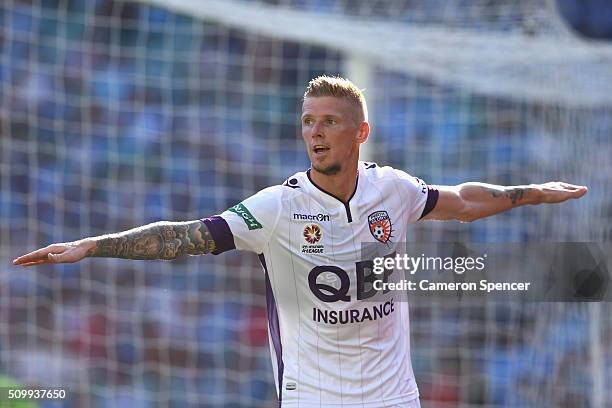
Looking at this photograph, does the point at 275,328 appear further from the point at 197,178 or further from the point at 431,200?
the point at 197,178

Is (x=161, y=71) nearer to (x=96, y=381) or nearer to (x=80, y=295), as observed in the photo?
(x=80, y=295)

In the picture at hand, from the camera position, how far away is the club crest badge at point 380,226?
15.4 ft

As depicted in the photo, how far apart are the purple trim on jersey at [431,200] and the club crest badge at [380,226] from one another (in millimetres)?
268

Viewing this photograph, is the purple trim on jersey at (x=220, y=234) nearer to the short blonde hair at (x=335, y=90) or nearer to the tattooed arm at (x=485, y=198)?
the short blonde hair at (x=335, y=90)

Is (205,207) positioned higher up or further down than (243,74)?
further down

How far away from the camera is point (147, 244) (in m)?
4.33

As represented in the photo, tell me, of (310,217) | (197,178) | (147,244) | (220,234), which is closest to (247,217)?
(220,234)

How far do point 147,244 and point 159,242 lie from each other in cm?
5

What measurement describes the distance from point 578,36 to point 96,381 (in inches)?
186

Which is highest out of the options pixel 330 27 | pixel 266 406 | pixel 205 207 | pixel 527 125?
pixel 330 27

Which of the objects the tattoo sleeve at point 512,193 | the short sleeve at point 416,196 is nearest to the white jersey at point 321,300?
the short sleeve at point 416,196

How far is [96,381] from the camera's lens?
9094mm

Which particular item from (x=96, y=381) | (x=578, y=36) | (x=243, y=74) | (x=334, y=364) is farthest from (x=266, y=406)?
(x=334, y=364)

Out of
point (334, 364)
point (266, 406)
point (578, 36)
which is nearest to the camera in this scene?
point (334, 364)
